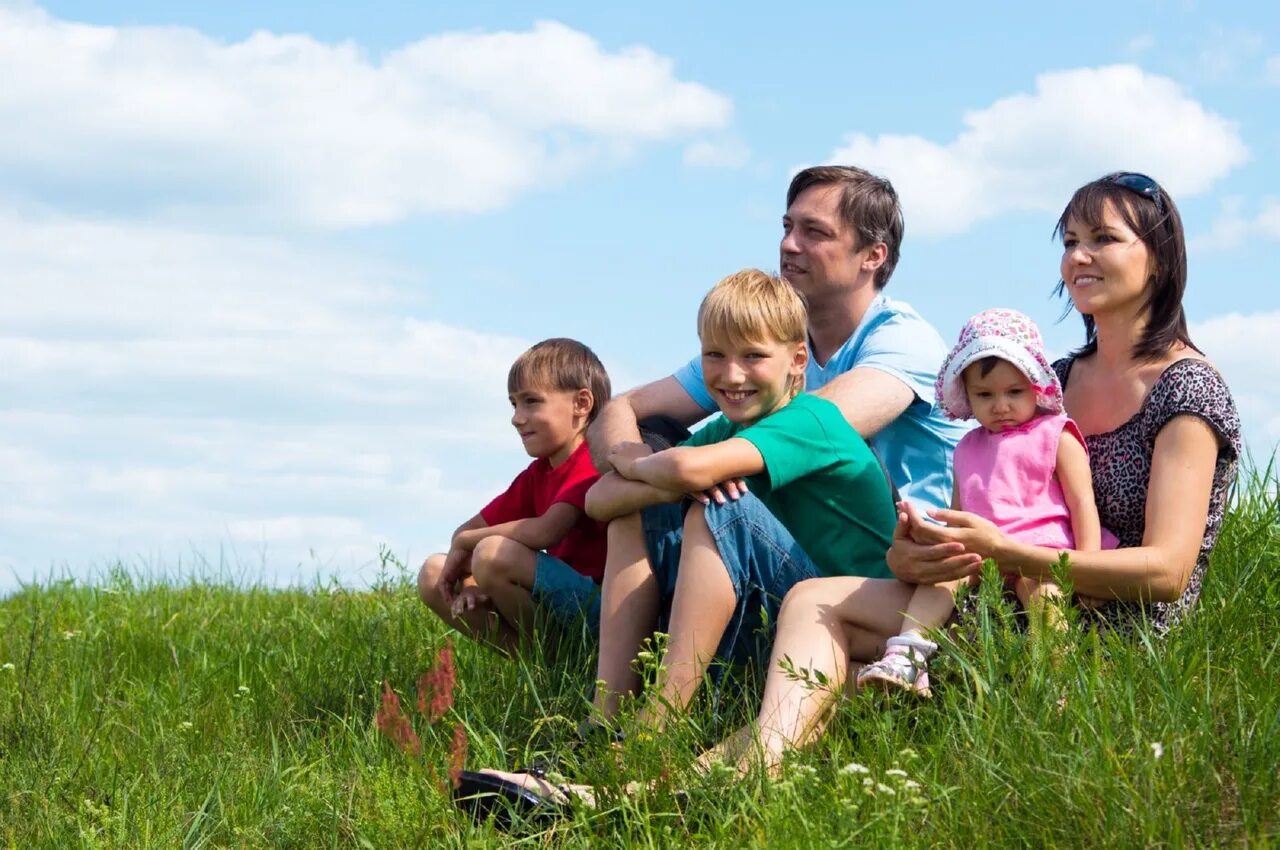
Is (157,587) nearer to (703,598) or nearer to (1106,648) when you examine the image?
(703,598)

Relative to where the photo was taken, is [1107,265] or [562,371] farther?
[562,371]

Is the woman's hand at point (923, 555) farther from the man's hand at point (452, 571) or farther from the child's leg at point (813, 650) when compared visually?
the man's hand at point (452, 571)

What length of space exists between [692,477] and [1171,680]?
54.2 inches

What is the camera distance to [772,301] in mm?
4516

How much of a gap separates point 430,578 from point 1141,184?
297 centimetres

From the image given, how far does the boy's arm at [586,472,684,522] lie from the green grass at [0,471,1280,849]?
0.63 meters

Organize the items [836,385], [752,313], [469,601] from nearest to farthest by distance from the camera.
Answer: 1. [752,313]
2. [836,385]
3. [469,601]

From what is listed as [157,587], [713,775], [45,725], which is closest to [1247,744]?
[713,775]

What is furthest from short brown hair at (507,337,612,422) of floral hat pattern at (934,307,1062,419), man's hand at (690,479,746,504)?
floral hat pattern at (934,307,1062,419)

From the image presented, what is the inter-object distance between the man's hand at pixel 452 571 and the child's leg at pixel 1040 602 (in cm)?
230

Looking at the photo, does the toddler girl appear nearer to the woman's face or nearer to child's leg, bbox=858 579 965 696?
child's leg, bbox=858 579 965 696

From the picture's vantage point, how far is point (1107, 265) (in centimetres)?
438

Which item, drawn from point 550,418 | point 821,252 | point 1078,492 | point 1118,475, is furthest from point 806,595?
point 821,252

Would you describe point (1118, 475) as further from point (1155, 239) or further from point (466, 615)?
point (466, 615)
